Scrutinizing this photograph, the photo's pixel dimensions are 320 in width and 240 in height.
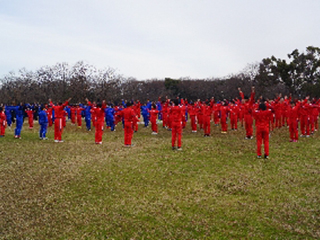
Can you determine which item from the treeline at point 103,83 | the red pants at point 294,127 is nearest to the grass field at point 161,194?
the red pants at point 294,127

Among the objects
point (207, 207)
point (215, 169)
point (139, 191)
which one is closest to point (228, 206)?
point (207, 207)

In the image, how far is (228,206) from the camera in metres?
8.02

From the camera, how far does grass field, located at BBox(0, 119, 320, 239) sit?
6902 millimetres

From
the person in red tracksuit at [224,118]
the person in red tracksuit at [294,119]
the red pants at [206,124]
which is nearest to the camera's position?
the person in red tracksuit at [294,119]

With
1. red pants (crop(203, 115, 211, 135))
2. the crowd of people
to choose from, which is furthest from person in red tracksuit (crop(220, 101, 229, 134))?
red pants (crop(203, 115, 211, 135))

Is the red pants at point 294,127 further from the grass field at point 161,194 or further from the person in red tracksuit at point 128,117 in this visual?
the person in red tracksuit at point 128,117

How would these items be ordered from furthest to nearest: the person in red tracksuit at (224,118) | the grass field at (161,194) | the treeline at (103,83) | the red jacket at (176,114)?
the treeline at (103,83)
the person in red tracksuit at (224,118)
the red jacket at (176,114)
the grass field at (161,194)

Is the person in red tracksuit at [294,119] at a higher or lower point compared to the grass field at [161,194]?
higher

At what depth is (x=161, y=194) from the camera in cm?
904

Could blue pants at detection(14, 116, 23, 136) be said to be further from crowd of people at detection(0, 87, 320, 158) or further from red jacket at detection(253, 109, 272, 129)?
red jacket at detection(253, 109, 272, 129)

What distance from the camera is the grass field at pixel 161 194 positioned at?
22.6ft

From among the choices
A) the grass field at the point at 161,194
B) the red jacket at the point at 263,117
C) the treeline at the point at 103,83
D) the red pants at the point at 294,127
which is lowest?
the grass field at the point at 161,194

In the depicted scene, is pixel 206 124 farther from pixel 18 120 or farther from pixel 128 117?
pixel 18 120

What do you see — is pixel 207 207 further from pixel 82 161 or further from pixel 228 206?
pixel 82 161
